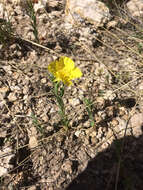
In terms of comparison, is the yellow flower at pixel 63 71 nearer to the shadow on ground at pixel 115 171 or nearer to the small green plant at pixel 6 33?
the shadow on ground at pixel 115 171

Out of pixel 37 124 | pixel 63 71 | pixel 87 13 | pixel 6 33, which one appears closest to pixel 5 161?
pixel 37 124

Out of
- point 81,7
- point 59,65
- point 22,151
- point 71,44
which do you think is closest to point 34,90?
point 59,65

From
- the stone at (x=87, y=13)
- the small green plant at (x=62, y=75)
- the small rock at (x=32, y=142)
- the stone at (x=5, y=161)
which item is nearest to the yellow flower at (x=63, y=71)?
the small green plant at (x=62, y=75)

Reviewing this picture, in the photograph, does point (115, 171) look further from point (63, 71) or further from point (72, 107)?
point (63, 71)

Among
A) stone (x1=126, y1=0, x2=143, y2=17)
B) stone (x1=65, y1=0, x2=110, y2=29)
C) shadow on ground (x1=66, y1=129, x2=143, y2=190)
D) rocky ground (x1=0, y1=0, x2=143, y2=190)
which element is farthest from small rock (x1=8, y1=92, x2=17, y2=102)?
stone (x1=126, y1=0, x2=143, y2=17)

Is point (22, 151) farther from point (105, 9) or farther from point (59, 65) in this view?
point (105, 9)
